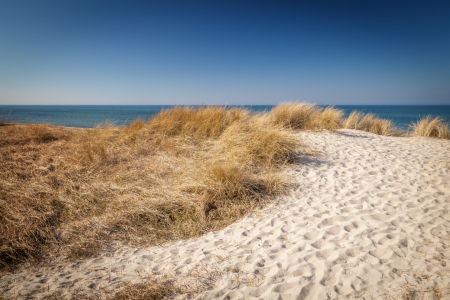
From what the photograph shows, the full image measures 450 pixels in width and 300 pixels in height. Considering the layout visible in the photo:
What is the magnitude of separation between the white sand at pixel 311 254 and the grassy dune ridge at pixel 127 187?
0.98 feet

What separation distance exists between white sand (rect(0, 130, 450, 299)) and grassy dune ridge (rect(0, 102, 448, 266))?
0.30 m

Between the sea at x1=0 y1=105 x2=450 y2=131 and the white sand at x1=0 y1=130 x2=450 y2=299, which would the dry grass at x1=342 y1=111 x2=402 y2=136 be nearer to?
the sea at x1=0 y1=105 x2=450 y2=131

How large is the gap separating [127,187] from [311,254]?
2.93 meters

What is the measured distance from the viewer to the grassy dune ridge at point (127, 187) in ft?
7.54

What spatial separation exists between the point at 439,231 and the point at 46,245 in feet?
14.8

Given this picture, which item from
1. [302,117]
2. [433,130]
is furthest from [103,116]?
[433,130]

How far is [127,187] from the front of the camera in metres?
3.22

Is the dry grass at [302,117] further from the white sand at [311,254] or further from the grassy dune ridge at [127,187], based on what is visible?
the white sand at [311,254]

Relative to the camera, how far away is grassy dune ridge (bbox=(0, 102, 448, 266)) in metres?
2.30

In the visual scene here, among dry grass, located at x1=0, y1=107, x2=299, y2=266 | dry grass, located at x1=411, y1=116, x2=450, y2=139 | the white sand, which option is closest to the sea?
dry grass, located at x1=411, y1=116, x2=450, y2=139

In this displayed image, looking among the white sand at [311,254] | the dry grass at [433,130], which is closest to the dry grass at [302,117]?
the dry grass at [433,130]

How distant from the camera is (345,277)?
1.61m

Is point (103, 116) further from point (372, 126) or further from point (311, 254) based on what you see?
point (311, 254)

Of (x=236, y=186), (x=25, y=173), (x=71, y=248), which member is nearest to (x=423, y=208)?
(x=236, y=186)
